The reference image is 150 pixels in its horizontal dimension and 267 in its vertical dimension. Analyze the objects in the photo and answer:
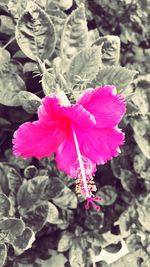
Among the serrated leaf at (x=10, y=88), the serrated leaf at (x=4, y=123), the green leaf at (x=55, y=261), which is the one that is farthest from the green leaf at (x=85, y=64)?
the green leaf at (x=55, y=261)

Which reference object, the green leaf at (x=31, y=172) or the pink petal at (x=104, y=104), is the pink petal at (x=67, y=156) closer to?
the pink petal at (x=104, y=104)

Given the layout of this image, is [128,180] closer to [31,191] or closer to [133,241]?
[133,241]

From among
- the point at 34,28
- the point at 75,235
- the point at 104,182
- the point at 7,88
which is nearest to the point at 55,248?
the point at 75,235

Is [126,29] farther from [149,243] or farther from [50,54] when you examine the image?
[149,243]

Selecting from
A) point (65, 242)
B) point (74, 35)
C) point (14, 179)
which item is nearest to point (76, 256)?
point (65, 242)

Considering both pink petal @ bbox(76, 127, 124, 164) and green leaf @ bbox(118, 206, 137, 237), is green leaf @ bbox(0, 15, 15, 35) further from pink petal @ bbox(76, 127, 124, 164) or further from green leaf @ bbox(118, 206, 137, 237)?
green leaf @ bbox(118, 206, 137, 237)

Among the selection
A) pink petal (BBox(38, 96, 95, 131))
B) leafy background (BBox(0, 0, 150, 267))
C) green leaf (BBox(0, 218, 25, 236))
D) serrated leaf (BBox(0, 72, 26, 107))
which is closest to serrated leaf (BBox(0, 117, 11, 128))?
leafy background (BBox(0, 0, 150, 267))
